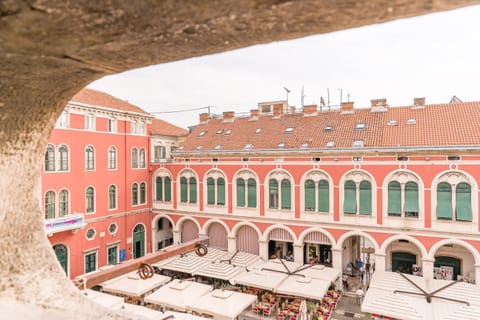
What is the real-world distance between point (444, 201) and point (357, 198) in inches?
155

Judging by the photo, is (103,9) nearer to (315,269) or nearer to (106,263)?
(315,269)

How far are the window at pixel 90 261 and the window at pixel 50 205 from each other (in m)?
3.39

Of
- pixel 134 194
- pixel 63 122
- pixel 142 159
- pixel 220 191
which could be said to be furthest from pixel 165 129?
pixel 63 122

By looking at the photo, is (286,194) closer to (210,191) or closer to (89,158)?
(210,191)

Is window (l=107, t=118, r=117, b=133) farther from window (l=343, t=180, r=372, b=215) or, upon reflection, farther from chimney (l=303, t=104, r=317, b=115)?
window (l=343, t=180, r=372, b=215)

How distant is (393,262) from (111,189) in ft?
57.5

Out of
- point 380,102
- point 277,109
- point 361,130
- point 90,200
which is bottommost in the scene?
point 90,200

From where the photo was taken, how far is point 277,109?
24547 mm

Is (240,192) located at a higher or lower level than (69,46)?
lower

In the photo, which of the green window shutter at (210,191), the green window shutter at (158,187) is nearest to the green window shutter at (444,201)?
the green window shutter at (210,191)

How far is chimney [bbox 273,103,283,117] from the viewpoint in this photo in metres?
23.9

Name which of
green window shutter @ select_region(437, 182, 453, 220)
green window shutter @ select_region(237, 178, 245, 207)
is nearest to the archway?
green window shutter @ select_region(237, 178, 245, 207)

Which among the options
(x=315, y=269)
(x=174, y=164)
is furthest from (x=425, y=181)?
(x=174, y=164)

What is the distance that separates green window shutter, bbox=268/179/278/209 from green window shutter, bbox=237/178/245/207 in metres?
1.69
